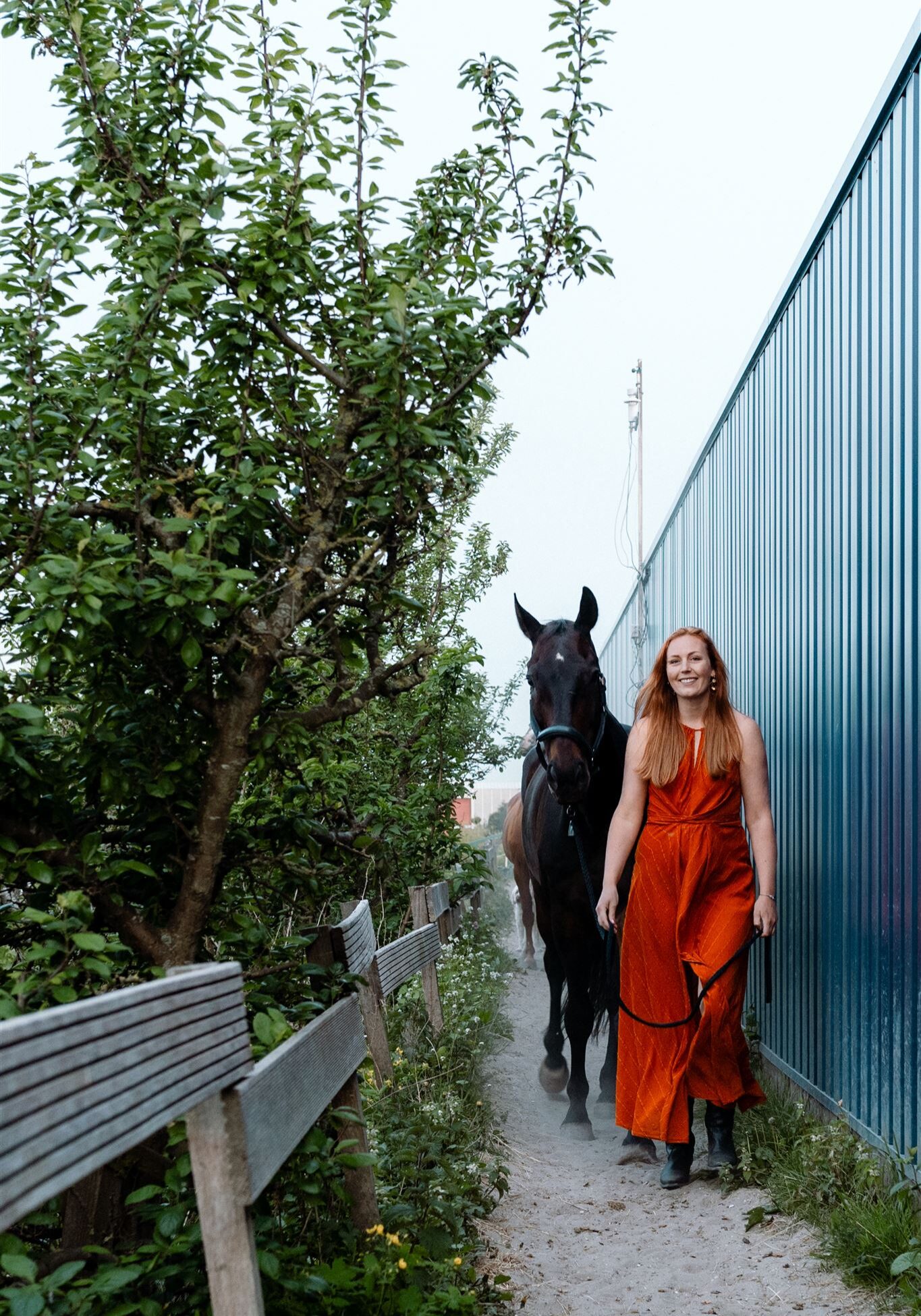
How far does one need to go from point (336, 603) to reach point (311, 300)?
0.76 metres

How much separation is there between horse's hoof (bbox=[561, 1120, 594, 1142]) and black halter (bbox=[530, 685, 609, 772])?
1.76m

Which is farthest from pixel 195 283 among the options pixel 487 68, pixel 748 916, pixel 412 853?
pixel 412 853

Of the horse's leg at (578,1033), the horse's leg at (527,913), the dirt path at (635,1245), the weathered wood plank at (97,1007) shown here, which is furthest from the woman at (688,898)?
the horse's leg at (527,913)

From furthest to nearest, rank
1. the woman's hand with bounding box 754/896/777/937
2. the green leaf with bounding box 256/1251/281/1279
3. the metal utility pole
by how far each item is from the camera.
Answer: the metal utility pole < the woman's hand with bounding box 754/896/777/937 < the green leaf with bounding box 256/1251/281/1279

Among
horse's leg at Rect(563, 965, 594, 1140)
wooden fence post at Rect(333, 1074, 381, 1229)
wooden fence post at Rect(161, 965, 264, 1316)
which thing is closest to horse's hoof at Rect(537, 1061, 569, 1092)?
horse's leg at Rect(563, 965, 594, 1140)

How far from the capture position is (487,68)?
10.8ft

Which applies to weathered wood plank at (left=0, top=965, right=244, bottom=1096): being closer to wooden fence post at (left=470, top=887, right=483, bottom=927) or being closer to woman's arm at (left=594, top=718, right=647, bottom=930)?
woman's arm at (left=594, top=718, right=647, bottom=930)

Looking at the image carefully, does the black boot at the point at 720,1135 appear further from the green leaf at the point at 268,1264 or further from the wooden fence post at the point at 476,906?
the wooden fence post at the point at 476,906

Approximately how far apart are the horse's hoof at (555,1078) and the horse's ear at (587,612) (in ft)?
7.92

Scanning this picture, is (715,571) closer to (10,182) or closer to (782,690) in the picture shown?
(782,690)

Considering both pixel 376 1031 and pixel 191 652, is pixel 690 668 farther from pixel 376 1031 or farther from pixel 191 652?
pixel 191 652

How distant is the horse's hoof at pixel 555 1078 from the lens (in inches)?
266

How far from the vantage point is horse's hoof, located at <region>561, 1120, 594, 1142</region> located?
593 centimetres

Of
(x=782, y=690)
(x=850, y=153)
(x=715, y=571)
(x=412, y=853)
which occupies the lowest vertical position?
(x=412, y=853)
